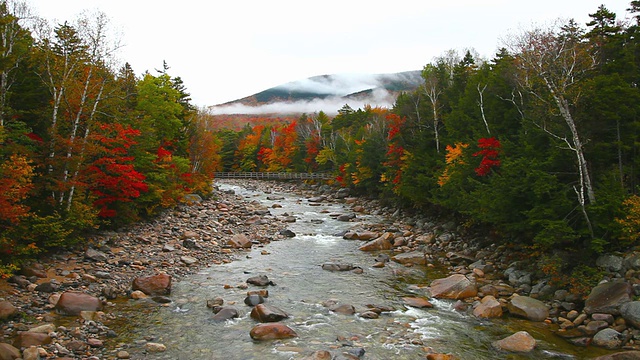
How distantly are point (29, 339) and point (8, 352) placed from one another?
0.80m

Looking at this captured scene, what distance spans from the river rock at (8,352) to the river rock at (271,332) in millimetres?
5777

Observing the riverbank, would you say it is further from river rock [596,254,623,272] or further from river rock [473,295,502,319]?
river rock [596,254,623,272]

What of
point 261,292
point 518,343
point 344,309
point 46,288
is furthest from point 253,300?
point 518,343

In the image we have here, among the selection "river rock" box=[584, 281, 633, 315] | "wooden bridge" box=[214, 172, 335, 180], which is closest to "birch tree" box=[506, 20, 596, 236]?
"river rock" box=[584, 281, 633, 315]

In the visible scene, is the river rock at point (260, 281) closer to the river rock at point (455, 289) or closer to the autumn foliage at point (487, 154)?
the river rock at point (455, 289)

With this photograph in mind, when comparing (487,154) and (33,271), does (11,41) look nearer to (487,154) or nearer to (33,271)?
(33,271)

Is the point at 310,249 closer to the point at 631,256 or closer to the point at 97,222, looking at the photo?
the point at 97,222

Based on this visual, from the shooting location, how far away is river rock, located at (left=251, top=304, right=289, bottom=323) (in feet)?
42.9

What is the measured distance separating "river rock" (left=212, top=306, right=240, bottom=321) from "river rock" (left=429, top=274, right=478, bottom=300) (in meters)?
7.91

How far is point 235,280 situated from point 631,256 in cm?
1546

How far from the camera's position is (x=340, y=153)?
60.5m

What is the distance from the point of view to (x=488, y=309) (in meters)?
13.9

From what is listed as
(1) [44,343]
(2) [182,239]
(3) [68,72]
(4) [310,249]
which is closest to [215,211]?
(2) [182,239]

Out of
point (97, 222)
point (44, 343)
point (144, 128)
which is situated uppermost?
point (144, 128)
